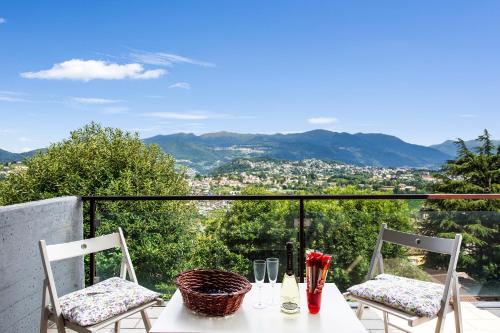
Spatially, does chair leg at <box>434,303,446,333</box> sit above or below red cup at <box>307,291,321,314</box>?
below

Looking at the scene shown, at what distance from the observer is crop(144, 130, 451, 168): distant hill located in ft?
64.3

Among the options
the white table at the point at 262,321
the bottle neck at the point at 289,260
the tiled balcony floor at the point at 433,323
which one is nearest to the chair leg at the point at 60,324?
the white table at the point at 262,321

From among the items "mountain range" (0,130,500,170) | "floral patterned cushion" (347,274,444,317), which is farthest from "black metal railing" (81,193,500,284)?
"mountain range" (0,130,500,170)

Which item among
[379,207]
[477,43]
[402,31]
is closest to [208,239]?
[379,207]

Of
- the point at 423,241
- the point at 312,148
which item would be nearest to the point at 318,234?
Answer: the point at 423,241

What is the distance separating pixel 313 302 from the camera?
202cm

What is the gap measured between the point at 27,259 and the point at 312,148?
19563 mm

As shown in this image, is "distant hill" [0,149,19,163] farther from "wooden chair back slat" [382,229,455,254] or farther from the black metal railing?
"wooden chair back slat" [382,229,455,254]

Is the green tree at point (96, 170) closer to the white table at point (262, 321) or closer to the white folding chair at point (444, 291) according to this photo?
the white folding chair at point (444, 291)

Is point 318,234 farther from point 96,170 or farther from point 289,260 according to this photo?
point 96,170

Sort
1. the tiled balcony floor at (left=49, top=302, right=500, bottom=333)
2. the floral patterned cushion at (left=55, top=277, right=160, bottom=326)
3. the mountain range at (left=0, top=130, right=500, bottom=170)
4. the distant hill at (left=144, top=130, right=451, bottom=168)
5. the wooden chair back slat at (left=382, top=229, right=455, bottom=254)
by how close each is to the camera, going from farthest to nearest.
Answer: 1. the distant hill at (left=144, top=130, right=451, bottom=168)
2. the mountain range at (left=0, top=130, right=500, bottom=170)
3. the tiled balcony floor at (left=49, top=302, right=500, bottom=333)
4. the wooden chair back slat at (left=382, top=229, right=455, bottom=254)
5. the floral patterned cushion at (left=55, top=277, right=160, bottom=326)

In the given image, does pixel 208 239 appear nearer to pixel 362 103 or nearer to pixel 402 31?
pixel 402 31

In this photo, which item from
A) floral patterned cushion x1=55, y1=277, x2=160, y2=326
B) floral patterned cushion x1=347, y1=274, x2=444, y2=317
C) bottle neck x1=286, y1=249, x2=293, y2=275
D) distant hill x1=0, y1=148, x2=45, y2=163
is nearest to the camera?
bottle neck x1=286, y1=249, x2=293, y2=275

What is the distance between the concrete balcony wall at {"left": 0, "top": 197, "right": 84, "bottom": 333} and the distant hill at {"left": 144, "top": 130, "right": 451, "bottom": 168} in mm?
14707
